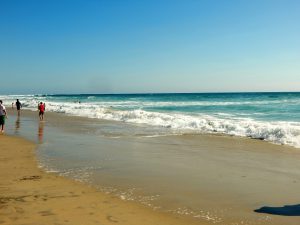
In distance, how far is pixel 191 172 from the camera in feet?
30.4

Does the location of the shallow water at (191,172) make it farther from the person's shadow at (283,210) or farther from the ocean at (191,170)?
the person's shadow at (283,210)

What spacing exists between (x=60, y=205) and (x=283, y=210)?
3802 millimetres

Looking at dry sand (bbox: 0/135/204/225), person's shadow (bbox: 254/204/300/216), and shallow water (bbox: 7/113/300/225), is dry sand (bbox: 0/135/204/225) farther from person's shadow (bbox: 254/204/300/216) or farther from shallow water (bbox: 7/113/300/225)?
person's shadow (bbox: 254/204/300/216)

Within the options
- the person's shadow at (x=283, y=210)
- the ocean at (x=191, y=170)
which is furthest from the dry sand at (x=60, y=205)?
the person's shadow at (x=283, y=210)

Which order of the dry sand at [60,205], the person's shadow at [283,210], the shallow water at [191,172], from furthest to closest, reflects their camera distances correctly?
1. the shallow water at [191,172]
2. the person's shadow at [283,210]
3. the dry sand at [60,205]

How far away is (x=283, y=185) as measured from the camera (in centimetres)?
798

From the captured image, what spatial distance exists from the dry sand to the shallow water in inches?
15.9

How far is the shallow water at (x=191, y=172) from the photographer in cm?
661

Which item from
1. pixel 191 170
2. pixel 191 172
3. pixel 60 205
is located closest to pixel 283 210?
pixel 191 172

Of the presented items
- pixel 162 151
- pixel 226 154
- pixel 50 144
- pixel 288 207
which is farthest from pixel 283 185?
pixel 50 144

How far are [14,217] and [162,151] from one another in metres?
7.35

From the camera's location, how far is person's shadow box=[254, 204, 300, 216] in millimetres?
6145

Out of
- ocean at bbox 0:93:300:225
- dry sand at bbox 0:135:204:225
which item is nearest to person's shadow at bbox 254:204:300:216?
ocean at bbox 0:93:300:225

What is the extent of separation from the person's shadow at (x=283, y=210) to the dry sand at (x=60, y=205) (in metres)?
1.38
